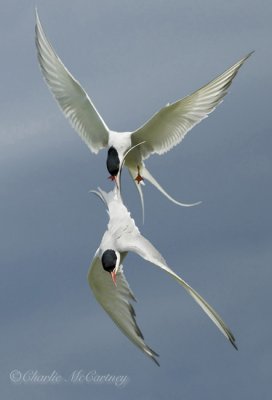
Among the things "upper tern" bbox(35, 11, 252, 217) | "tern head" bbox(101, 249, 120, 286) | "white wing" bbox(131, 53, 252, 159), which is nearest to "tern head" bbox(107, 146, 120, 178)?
"upper tern" bbox(35, 11, 252, 217)

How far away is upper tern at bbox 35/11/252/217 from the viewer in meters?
16.4

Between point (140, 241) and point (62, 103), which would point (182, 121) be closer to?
point (62, 103)

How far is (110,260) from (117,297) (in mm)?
1026

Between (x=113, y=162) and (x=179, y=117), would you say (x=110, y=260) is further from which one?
(x=179, y=117)

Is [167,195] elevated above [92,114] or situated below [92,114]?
below

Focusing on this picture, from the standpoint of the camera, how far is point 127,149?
1708 cm

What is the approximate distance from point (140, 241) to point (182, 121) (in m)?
3.62

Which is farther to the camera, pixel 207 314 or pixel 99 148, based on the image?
pixel 99 148

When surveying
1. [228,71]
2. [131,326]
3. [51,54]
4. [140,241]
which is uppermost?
[51,54]

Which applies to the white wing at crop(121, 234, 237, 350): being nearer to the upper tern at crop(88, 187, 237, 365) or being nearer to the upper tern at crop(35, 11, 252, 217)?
the upper tern at crop(88, 187, 237, 365)

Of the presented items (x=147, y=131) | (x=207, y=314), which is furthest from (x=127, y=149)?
(x=207, y=314)

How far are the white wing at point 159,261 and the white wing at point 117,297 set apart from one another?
2.40ft

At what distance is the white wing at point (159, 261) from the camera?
38.4ft

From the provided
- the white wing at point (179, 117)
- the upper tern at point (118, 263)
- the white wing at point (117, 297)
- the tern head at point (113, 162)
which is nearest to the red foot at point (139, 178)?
the white wing at point (179, 117)
